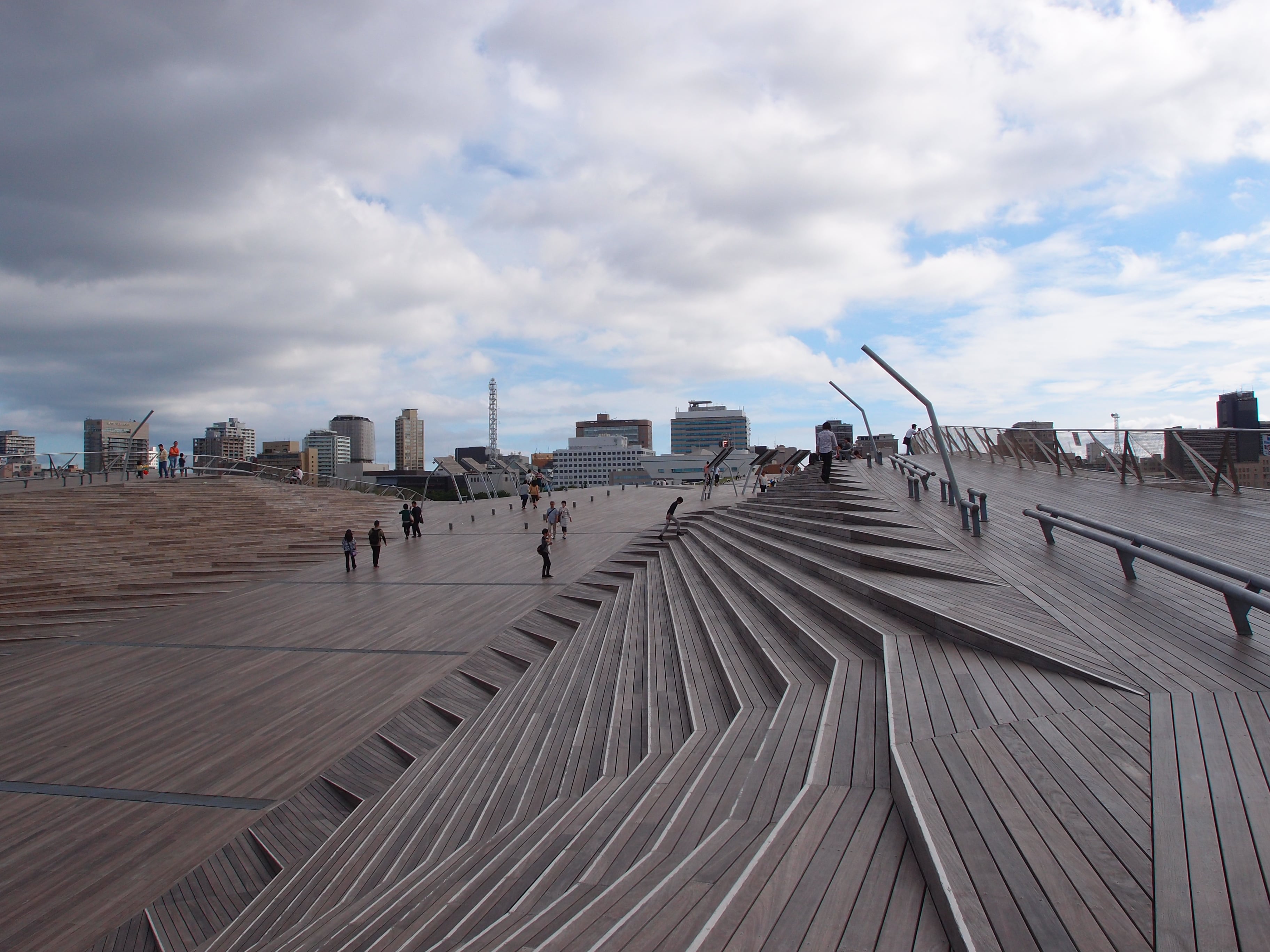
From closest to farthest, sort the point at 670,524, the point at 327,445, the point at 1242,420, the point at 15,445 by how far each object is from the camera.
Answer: the point at 1242,420 < the point at 670,524 < the point at 15,445 < the point at 327,445

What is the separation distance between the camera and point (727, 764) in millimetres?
3377

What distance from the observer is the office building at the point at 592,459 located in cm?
12600

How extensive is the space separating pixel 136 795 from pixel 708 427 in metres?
151

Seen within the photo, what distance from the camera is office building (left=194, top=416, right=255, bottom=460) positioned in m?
122

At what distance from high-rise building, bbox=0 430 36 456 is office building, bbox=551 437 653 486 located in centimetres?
7272

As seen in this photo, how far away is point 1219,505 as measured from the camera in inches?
324

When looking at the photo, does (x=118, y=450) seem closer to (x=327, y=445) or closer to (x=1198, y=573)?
(x=1198, y=573)

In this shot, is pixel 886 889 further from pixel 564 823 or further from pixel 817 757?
pixel 564 823

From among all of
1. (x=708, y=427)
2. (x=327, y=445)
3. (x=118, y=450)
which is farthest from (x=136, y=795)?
(x=327, y=445)

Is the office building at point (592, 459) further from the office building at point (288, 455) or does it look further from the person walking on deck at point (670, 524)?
the person walking on deck at point (670, 524)

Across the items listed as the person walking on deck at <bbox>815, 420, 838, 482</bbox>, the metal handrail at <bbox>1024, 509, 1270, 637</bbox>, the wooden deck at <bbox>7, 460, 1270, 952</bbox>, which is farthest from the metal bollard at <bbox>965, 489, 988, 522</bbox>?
the person walking on deck at <bbox>815, 420, 838, 482</bbox>

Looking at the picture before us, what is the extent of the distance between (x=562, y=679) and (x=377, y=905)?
3.81 metres

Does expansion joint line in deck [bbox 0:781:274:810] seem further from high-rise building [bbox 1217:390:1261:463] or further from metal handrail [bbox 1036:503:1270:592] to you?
high-rise building [bbox 1217:390:1261:463]

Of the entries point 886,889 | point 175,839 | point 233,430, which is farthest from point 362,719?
point 233,430
